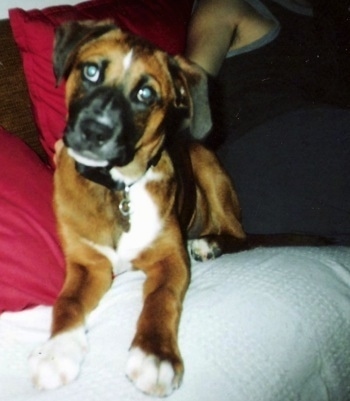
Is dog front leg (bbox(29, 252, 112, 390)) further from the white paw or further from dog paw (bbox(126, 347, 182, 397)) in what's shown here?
dog paw (bbox(126, 347, 182, 397))

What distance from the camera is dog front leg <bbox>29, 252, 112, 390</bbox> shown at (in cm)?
131

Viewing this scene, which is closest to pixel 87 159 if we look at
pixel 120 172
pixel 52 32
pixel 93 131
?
pixel 93 131

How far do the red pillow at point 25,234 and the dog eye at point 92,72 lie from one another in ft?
1.20

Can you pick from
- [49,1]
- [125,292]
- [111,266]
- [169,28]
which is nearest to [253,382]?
[125,292]

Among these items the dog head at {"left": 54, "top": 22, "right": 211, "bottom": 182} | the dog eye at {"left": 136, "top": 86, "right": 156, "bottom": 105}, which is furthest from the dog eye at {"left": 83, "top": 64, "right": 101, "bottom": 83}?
the dog eye at {"left": 136, "top": 86, "right": 156, "bottom": 105}

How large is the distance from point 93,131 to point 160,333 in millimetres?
674

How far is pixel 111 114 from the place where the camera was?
1.65 meters

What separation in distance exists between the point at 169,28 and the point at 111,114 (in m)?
0.88

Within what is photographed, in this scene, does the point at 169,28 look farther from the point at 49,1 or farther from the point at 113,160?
the point at 113,160

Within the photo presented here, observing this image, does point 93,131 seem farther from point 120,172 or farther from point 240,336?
point 240,336

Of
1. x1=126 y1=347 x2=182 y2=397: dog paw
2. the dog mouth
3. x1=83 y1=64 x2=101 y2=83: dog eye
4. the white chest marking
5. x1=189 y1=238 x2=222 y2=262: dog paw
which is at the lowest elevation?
x1=189 y1=238 x2=222 y2=262: dog paw

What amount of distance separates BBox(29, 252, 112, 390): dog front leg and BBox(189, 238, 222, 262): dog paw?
19.9 inches

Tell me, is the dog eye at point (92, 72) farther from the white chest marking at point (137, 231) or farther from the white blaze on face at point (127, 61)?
the white chest marking at point (137, 231)

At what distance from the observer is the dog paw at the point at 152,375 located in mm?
1255
